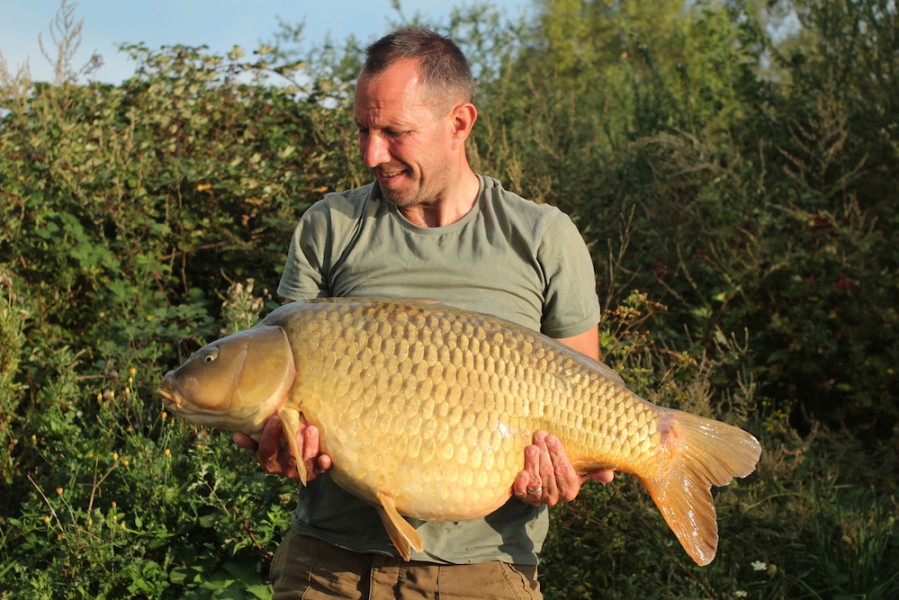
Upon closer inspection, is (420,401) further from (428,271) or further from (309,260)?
(309,260)

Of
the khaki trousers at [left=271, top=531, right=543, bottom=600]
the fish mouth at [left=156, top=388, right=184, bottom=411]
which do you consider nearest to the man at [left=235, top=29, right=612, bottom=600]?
the khaki trousers at [left=271, top=531, right=543, bottom=600]

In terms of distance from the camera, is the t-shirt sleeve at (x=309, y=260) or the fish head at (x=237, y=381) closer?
the fish head at (x=237, y=381)

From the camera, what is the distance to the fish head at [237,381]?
5.59ft

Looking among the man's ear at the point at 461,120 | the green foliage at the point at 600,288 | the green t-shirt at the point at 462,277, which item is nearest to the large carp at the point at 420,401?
the green t-shirt at the point at 462,277

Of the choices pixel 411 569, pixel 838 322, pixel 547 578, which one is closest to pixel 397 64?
pixel 411 569

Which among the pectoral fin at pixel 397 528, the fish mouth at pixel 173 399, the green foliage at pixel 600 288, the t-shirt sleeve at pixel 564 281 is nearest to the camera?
the pectoral fin at pixel 397 528

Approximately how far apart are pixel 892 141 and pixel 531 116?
5.48ft

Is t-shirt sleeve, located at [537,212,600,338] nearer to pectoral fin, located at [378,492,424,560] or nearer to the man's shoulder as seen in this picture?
the man's shoulder

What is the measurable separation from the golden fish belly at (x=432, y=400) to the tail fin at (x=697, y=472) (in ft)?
0.50

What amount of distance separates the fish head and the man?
0.06 metres

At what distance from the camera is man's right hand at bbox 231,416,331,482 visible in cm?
167

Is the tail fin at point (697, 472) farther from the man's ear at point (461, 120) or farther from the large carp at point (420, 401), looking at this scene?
the man's ear at point (461, 120)

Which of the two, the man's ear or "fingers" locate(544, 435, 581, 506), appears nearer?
"fingers" locate(544, 435, 581, 506)

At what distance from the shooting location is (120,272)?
436 cm
